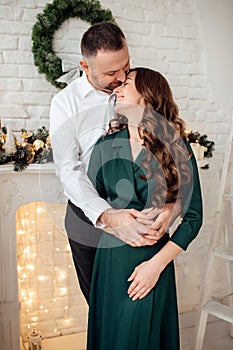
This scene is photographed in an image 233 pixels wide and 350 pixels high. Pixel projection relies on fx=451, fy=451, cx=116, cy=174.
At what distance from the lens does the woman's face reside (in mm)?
1536

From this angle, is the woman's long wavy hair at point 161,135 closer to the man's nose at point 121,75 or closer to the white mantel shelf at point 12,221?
the man's nose at point 121,75

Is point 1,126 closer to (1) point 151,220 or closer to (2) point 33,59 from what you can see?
(2) point 33,59

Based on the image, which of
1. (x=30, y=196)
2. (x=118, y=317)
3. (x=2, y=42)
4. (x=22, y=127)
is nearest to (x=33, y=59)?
(x=2, y=42)

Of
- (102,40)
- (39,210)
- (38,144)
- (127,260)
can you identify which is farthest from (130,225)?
(39,210)

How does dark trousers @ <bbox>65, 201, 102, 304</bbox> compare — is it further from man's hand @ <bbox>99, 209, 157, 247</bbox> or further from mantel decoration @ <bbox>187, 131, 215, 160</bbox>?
mantel decoration @ <bbox>187, 131, 215, 160</bbox>

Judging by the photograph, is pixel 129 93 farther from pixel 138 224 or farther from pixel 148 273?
pixel 148 273

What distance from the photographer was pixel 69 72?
7.93ft

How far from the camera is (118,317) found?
159 cm

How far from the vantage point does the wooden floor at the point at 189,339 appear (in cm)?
→ 264

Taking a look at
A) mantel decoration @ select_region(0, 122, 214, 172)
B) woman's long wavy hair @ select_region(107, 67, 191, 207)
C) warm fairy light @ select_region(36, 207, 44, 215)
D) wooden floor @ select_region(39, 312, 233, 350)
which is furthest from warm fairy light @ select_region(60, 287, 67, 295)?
woman's long wavy hair @ select_region(107, 67, 191, 207)

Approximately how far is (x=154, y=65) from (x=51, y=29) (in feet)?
2.22

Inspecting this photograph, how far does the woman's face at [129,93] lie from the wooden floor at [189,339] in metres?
1.67

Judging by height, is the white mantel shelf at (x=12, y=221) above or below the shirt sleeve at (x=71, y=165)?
below

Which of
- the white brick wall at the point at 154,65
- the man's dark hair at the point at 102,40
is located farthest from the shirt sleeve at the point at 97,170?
the white brick wall at the point at 154,65
